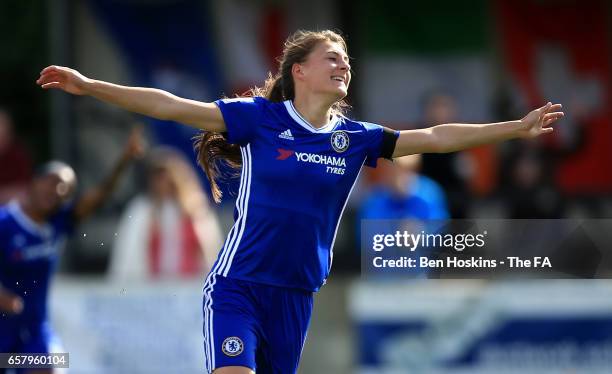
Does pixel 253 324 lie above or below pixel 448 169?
below

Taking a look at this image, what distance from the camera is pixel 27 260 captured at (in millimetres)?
8930

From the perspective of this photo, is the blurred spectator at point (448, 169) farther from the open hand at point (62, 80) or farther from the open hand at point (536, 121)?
the open hand at point (62, 80)

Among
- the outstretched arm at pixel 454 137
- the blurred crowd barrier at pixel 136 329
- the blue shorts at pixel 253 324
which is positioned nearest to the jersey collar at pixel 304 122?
the outstretched arm at pixel 454 137

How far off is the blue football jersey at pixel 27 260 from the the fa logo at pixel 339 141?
3.37 m

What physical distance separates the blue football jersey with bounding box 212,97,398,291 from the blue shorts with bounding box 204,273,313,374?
6 cm

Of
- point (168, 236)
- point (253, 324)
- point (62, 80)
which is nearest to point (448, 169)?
point (168, 236)

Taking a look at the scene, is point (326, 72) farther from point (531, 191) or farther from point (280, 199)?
point (531, 191)

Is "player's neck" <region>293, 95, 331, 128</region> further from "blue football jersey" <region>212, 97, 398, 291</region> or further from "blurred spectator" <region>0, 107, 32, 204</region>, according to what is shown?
"blurred spectator" <region>0, 107, 32, 204</region>

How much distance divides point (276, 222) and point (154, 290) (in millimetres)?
4155

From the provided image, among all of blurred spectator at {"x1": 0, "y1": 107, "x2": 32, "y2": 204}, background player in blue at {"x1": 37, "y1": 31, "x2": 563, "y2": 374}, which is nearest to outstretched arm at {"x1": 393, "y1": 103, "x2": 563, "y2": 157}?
background player in blue at {"x1": 37, "y1": 31, "x2": 563, "y2": 374}

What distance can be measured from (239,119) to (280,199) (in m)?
0.45

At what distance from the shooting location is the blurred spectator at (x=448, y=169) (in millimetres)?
11203

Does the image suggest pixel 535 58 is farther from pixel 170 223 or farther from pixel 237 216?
pixel 237 216

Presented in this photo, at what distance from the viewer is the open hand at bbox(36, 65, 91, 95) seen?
5.77m
